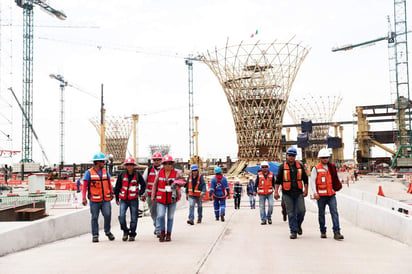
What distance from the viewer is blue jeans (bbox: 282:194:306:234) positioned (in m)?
7.12

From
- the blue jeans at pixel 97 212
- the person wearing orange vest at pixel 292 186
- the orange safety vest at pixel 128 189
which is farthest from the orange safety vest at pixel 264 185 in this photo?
the blue jeans at pixel 97 212

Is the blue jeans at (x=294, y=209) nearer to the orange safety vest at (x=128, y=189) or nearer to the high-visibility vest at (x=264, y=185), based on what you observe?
the high-visibility vest at (x=264, y=185)

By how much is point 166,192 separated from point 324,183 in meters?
2.58

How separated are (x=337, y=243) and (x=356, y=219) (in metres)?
3.09

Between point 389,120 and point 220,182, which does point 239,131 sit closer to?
point 220,182

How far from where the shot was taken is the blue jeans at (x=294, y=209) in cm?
712

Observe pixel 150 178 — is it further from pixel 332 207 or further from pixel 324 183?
pixel 332 207

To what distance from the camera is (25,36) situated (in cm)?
6241

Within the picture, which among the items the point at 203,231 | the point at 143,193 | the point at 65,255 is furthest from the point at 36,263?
the point at 203,231

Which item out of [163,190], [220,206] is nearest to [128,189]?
[163,190]

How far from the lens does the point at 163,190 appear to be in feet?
22.4

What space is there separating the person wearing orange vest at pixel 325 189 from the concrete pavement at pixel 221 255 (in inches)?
11.9

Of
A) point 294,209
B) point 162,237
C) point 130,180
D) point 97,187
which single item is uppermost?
point 130,180

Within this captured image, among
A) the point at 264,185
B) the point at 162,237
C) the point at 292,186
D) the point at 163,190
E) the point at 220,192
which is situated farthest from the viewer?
the point at 220,192
